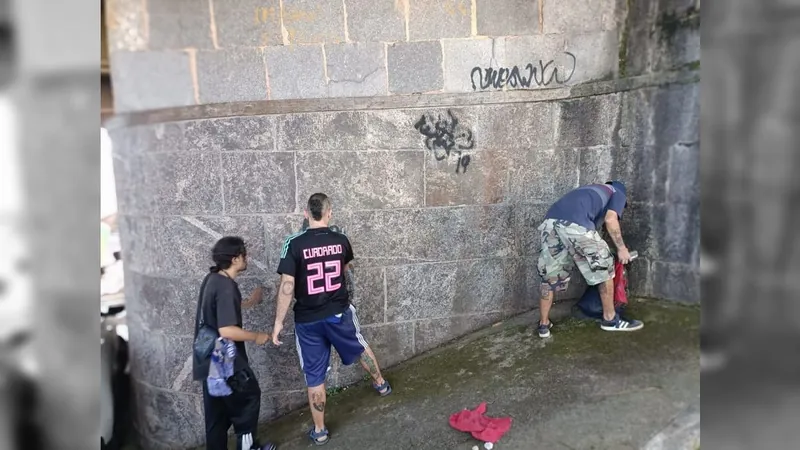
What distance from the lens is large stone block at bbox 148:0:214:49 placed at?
12.9 ft

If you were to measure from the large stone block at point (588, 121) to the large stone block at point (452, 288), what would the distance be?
1311 millimetres

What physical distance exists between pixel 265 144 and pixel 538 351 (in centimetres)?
297

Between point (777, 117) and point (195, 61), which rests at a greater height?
point (195, 61)

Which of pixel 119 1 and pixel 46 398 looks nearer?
pixel 46 398

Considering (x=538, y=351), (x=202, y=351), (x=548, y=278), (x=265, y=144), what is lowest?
(x=538, y=351)

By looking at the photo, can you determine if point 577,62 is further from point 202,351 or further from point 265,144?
point 202,351

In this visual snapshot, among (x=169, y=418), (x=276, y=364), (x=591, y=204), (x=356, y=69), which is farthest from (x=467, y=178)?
(x=169, y=418)

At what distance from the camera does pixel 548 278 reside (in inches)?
165

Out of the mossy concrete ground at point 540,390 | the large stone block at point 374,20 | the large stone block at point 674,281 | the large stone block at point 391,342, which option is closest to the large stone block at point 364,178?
the large stone block at point 374,20

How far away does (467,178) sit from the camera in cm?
435

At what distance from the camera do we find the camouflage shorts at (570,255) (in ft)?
12.9

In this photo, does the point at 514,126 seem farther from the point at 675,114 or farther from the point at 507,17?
the point at 675,114

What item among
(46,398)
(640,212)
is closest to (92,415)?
(46,398)

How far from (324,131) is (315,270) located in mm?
1315
